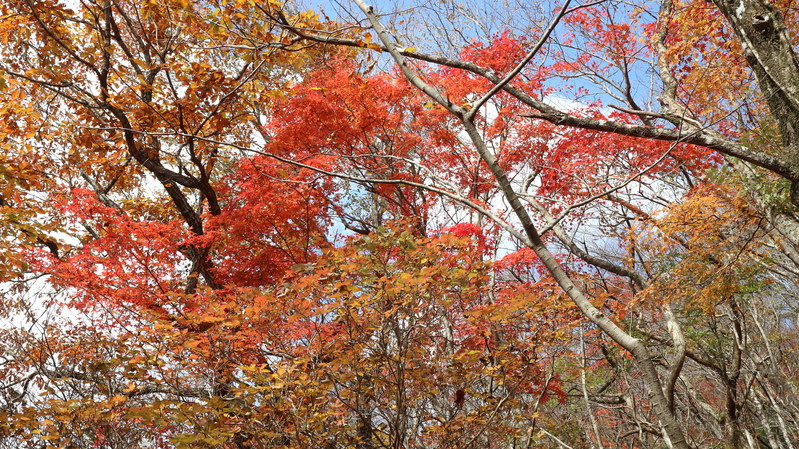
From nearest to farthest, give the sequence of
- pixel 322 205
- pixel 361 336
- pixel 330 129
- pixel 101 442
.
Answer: pixel 361 336
pixel 101 442
pixel 322 205
pixel 330 129

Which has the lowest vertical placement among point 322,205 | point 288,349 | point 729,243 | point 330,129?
point 288,349

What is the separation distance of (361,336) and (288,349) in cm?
84

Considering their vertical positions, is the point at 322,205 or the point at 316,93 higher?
the point at 316,93

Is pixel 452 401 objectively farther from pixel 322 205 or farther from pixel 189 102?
pixel 189 102

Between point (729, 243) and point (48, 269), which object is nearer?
point (729, 243)

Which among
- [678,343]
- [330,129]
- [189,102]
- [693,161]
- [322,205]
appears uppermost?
[330,129]

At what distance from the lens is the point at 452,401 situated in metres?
4.61

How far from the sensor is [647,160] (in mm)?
9555

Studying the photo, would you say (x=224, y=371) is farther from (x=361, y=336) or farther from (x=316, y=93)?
(x=316, y=93)

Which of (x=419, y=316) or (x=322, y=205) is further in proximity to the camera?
(x=322, y=205)

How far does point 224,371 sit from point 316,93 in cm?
648

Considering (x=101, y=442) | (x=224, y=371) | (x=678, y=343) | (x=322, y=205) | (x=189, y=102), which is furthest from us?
(x=322, y=205)

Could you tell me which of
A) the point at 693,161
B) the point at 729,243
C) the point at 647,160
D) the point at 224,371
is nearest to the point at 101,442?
the point at 224,371

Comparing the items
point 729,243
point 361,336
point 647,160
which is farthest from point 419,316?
point 647,160
